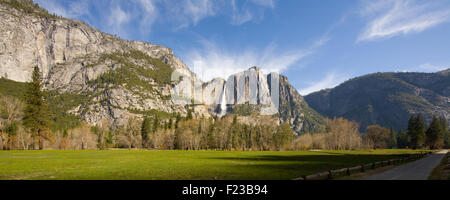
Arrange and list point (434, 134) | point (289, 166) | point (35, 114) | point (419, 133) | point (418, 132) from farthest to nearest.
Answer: point (418, 132) → point (419, 133) → point (434, 134) → point (35, 114) → point (289, 166)

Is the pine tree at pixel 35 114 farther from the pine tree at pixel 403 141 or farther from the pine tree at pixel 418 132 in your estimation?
the pine tree at pixel 403 141

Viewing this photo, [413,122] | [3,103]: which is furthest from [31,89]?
[413,122]

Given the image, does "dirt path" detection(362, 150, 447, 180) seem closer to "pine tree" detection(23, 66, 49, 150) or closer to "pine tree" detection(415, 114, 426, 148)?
"pine tree" detection(23, 66, 49, 150)

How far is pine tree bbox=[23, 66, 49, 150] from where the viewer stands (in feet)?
200

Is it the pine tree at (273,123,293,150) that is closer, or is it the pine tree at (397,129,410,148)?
the pine tree at (273,123,293,150)

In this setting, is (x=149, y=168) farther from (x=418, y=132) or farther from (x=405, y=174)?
(x=418, y=132)

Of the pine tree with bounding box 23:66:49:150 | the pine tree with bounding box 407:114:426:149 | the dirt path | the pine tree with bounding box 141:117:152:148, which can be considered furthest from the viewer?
the pine tree with bounding box 141:117:152:148

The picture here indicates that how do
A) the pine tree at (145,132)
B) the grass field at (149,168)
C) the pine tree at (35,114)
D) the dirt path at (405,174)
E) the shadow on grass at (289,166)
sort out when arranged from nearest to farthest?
the grass field at (149,168) → the dirt path at (405,174) → the shadow on grass at (289,166) → the pine tree at (35,114) → the pine tree at (145,132)

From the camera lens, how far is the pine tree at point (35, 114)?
6106 centimetres

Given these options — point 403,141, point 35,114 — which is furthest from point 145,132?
point 403,141

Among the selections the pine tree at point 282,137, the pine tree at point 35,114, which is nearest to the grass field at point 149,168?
the pine tree at point 35,114

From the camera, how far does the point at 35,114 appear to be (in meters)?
61.5

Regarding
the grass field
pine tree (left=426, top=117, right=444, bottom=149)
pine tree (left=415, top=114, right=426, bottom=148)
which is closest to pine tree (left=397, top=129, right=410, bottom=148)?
pine tree (left=426, top=117, right=444, bottom=149)
